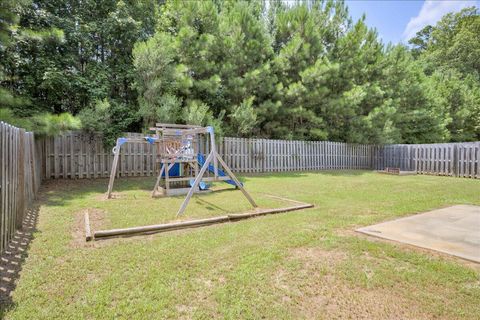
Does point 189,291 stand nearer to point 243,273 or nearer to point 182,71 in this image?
point 243,273

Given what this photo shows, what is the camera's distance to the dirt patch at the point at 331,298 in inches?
85.1

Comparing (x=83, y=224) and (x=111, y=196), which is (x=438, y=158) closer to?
(x=111, y=196)

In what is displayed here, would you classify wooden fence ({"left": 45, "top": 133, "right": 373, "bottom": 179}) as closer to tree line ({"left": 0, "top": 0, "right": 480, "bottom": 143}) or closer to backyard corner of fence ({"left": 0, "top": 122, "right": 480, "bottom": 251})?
backyard corner of fence ({"left": 0, "top": 122, "right": 480, "bottom": 251})

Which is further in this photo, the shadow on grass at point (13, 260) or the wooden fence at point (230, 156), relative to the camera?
the wooden fence at point (230, 156)

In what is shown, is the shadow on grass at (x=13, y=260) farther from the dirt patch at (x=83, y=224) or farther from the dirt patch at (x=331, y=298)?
the dirt patch at (x=331, y=298)

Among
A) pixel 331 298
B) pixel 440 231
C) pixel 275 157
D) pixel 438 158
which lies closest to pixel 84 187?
pixel 331 298

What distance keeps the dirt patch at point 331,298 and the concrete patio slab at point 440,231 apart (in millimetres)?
1429

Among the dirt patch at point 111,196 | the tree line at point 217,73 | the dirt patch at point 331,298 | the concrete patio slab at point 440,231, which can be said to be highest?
the tree line at point 217,73

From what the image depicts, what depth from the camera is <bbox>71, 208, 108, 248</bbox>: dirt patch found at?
3.71m

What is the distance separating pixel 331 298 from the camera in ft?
7.82

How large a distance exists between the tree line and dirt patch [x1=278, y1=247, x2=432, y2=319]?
24.4 ft

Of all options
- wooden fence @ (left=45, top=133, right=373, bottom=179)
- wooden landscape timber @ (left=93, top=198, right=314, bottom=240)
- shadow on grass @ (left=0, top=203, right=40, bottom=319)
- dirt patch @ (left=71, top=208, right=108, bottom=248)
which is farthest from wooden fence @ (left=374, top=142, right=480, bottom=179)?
shadow on grass @ (left=0, top=203, right=40, bottom=319)

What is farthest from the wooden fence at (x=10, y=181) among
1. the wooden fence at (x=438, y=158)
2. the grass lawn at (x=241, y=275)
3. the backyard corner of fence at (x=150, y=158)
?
the wooden fence at (x=438, y=158)

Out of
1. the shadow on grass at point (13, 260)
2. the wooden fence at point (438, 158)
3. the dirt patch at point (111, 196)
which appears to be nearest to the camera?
the shadow on grass at point (13, 260)
